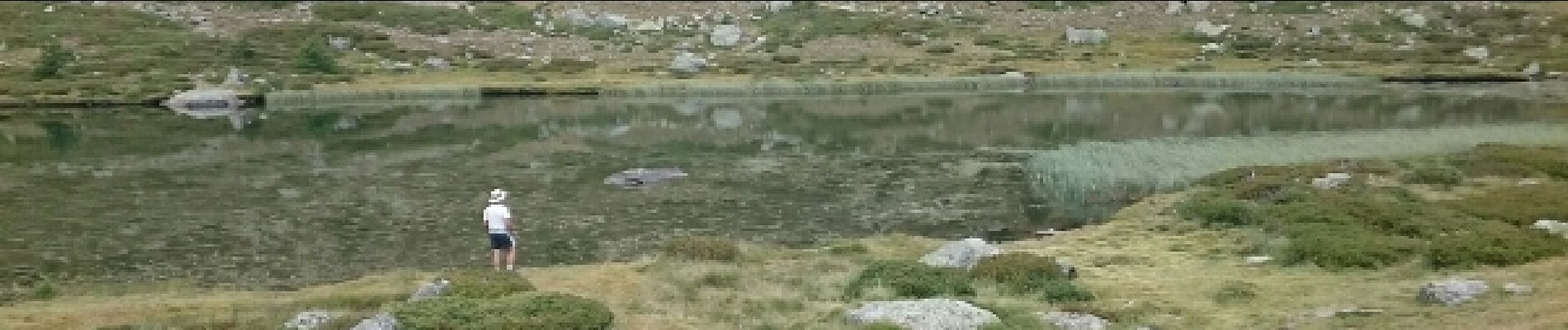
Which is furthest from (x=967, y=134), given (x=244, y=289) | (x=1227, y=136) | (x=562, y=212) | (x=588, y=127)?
(x=244, y=289)

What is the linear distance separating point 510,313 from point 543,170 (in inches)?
1352

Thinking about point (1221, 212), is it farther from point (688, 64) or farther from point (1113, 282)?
point (688, 64)

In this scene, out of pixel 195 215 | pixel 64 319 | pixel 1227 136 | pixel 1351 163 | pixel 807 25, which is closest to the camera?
pixel 64 319

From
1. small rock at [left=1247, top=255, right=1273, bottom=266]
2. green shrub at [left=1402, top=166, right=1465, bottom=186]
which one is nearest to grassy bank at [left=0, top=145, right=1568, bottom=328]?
small rock at [left=1247, top=255, right=1273, bottom=266]

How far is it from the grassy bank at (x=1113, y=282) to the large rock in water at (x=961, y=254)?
1086 millimetres

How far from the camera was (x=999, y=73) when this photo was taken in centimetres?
11544

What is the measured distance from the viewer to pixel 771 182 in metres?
54.3

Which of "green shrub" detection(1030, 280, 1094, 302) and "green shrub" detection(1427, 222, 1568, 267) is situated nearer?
"green shrub" detection(1030, 280, 1094, 302)

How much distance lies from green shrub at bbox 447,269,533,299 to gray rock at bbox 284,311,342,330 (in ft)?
8.22

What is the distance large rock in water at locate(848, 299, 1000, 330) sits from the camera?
24.8 meters

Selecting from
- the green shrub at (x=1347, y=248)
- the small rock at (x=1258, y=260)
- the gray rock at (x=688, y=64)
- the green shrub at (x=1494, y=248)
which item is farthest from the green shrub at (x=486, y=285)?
the gray rock at (x=688, y=64)

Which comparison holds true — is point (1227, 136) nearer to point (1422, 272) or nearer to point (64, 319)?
point (1422, 272)

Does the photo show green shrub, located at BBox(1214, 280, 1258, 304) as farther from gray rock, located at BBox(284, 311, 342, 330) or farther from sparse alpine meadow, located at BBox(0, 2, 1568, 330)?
gray rock, located at BBox(284, 311, 342, 330)

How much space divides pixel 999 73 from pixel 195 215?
80.5m
